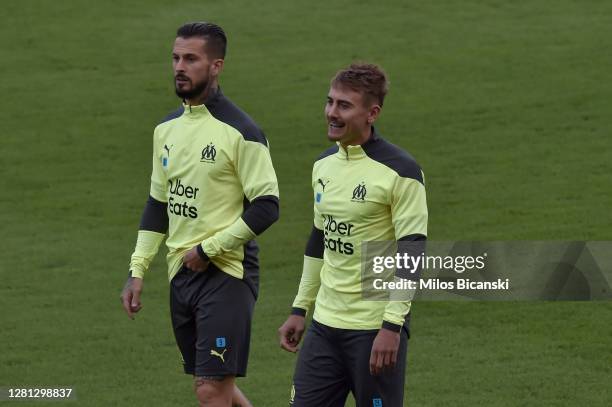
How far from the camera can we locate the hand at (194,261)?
26.6 ft

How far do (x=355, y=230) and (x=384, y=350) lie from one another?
28.4 inches

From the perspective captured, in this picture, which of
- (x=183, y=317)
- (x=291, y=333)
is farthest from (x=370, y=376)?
(x=183, y=317)

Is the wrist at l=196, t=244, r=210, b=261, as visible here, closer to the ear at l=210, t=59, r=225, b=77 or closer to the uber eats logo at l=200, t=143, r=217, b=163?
the uber eats logo at l=200, t=143, r=217, b=163

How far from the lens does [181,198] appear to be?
832cm

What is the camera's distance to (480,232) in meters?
16.4

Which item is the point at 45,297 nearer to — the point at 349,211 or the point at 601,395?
the point at 601,395

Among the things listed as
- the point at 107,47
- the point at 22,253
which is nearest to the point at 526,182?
the point at 22,253

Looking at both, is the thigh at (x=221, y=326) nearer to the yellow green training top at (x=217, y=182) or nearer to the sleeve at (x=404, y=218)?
the yellow green training top at (x=217, y=182)

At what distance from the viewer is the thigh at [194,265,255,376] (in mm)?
8227

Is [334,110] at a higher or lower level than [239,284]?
higher

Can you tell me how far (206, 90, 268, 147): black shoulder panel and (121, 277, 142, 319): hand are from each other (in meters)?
1.23

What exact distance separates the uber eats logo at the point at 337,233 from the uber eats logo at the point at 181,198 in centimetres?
124

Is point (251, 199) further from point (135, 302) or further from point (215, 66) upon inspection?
point (135, 302)

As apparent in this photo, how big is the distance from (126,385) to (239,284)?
3.15m
